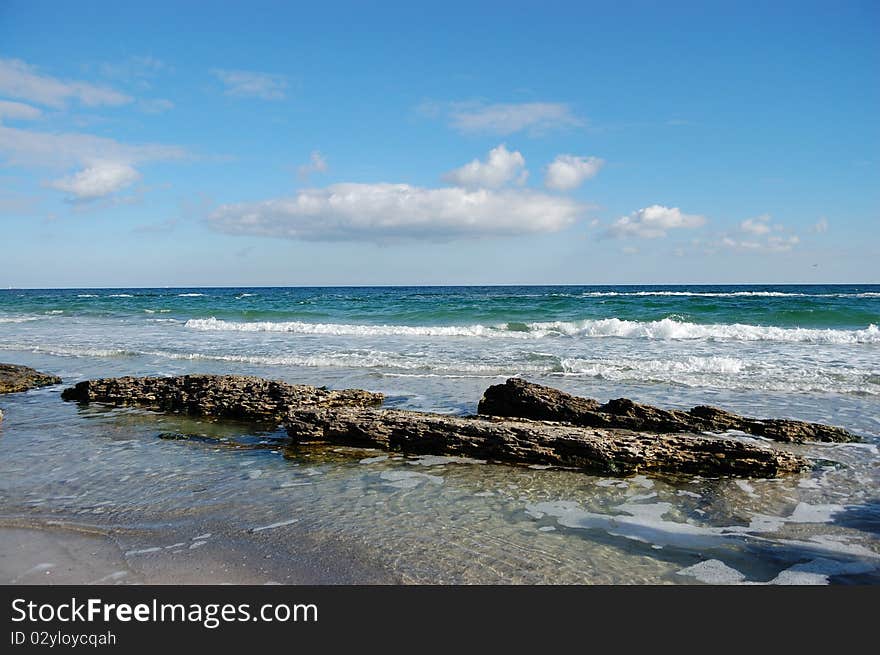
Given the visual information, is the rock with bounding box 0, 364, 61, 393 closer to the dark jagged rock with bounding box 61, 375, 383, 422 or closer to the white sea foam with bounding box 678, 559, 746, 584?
the dark jagged rock with bounding box 61, 375, 383, 422

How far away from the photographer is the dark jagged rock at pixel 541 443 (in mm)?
5742

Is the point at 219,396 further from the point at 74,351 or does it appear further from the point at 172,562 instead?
the point at 74,351

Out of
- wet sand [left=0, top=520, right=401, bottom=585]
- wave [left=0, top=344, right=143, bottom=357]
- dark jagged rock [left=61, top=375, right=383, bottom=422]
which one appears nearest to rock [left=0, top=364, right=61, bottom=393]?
dark jagged rock [left=61, top=375, right=383, bottom=422]

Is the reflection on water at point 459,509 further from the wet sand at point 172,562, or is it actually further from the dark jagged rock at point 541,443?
the dark jagged rock at point 541,443

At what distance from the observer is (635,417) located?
731cm

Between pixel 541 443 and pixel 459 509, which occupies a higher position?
pixel 541 443

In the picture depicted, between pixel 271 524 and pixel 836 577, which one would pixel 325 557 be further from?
pixel 836 577

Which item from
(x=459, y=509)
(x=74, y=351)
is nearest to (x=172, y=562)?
(x=459, y=509)

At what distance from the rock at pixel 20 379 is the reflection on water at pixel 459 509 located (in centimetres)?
408

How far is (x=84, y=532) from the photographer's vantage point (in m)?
4.29

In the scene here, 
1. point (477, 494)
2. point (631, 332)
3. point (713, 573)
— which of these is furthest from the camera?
point (631, 332)

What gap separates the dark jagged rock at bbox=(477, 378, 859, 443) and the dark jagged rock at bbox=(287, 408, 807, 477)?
0.53 meters

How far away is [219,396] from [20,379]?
5.03 m
